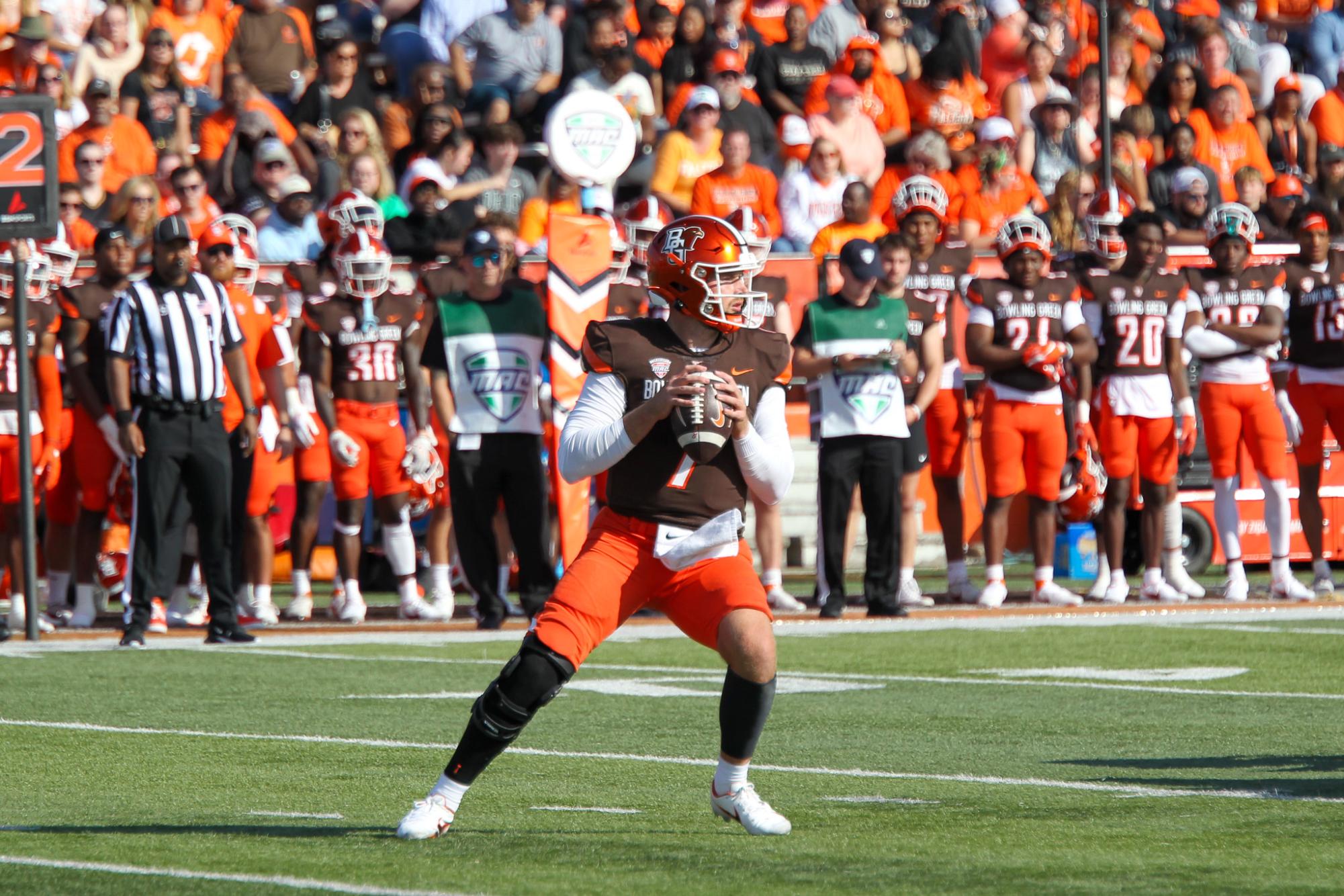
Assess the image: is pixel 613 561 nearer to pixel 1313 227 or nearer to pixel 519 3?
pixel 1313 227

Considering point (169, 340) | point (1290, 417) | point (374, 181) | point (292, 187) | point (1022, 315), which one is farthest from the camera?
point (374, 181)

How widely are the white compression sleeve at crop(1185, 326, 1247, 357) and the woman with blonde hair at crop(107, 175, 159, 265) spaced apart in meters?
6.19

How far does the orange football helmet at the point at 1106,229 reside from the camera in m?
14.0

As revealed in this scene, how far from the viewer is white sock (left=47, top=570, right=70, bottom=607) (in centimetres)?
1314

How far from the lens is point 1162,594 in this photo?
44.9 ft

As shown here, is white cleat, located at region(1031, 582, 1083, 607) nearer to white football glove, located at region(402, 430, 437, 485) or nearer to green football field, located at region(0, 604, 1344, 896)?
green football field, located at region(0, 604, 1344, 896)

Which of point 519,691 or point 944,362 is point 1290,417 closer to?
point 944,362

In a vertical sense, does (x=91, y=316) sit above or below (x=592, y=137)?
below

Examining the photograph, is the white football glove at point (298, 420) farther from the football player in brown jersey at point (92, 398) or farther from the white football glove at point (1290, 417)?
the white football glove at point (1290, 417)

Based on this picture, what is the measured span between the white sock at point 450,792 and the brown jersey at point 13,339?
21.4ft

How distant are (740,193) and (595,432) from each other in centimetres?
1080

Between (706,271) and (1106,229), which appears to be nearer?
(706,271)

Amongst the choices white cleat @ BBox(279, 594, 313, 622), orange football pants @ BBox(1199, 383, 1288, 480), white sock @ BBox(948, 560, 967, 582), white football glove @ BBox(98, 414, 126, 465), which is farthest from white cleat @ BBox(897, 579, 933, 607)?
white football glove @ BBox(98, 414, 126, 465)

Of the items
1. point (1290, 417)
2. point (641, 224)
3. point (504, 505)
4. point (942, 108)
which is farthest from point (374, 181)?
point (1290, 417)
